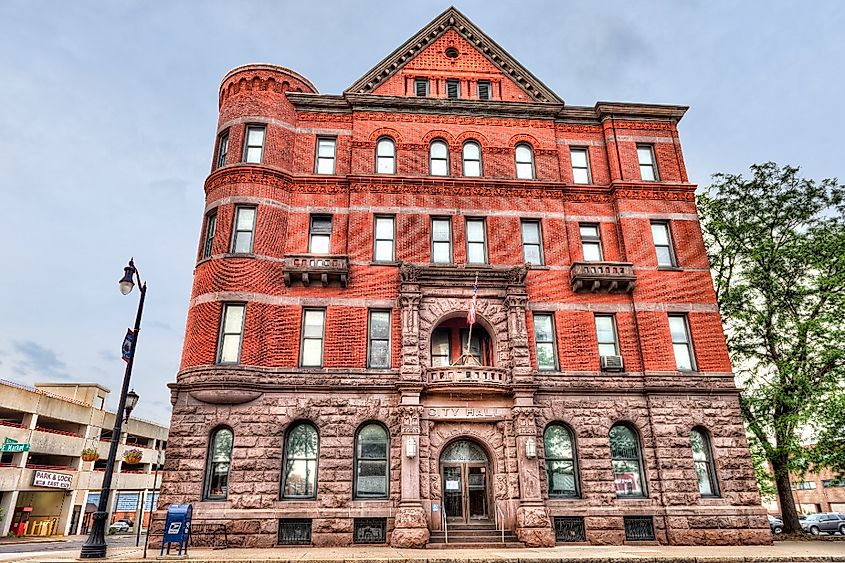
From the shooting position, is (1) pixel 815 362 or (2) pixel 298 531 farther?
(1) pixel 815 362

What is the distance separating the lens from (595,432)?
19969 mm

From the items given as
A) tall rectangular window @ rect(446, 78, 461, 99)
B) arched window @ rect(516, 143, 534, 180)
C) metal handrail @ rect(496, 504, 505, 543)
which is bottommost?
metal handrail @ rect(496, 504, 505, 543)

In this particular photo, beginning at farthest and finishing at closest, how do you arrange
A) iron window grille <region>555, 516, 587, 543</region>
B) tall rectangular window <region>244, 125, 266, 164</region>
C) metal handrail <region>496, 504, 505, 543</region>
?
1. tall rectangular window <region>244, 125, 266, 164</region>
2. iron window grille <region>555, 516, 587, 543</region>
3. metal handrail <region>496, 504, 505, 543</region>

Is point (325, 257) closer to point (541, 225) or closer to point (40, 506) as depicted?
point (541, 225)

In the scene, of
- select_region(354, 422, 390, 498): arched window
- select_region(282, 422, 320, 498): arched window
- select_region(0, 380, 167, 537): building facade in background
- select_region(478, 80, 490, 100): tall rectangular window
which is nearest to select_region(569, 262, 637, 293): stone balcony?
select_region(478, 80, 490, 100): tall rectangular window

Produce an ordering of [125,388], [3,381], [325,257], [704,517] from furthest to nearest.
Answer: [3,381] → [325,257] → [704,517] → [125,388]

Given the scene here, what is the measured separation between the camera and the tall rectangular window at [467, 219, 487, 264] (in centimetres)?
2244

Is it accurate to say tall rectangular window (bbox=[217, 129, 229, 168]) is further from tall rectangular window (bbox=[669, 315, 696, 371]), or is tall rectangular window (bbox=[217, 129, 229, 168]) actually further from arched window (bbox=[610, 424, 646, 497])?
tall rectangular window (bbox=[669, 315, 696, 371])

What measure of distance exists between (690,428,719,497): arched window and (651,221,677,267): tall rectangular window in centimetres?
720

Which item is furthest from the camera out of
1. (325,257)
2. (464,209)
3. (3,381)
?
(3,381)

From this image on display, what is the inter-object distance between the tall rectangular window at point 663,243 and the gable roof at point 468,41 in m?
7.55

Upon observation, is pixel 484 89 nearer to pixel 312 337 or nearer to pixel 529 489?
pixel 312 337

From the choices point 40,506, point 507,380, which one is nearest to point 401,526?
point 507,380

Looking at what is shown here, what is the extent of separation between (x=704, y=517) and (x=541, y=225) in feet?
42.1
